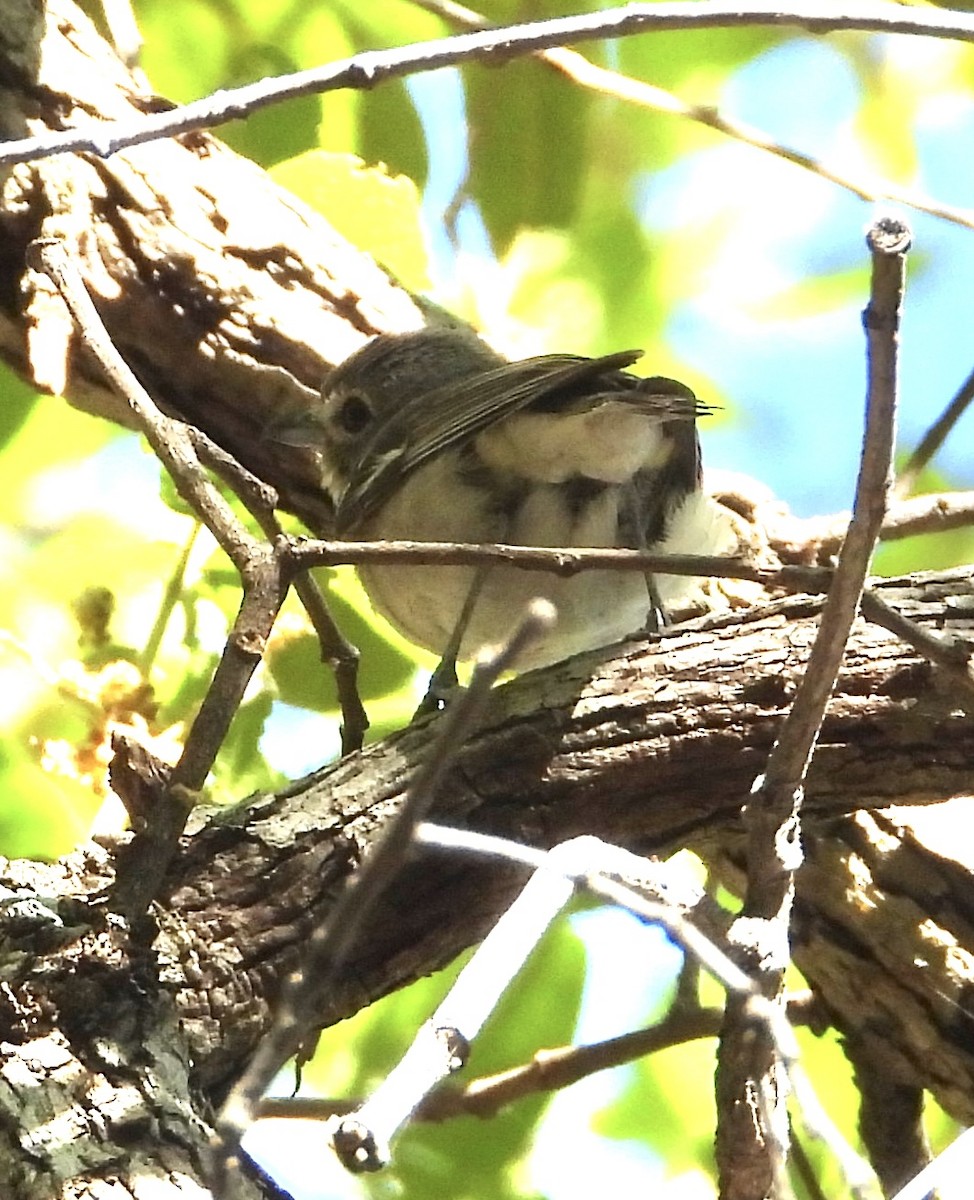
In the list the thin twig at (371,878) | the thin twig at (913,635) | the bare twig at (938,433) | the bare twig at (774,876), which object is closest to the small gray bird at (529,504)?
the bare twig at (938,433)

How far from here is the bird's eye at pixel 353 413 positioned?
10.9ft

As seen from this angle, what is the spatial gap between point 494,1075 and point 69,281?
1672 millimetres

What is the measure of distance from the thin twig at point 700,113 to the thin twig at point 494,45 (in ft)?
5.56

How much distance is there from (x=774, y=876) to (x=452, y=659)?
120 centimetres

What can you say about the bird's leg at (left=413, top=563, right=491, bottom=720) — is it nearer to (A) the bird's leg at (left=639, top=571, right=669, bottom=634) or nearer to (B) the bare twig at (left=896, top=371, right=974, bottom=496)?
(A) the bird's leg at (left=639, top=571, right=669, bottom=634)

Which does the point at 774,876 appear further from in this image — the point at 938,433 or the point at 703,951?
the point at 938,433

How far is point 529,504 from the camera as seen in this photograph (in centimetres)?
287

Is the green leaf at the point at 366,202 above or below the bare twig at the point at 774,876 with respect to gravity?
above

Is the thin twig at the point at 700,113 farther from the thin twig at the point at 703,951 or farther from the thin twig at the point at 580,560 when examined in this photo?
the thin twig at the point at 703,951

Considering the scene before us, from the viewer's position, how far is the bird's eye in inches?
131

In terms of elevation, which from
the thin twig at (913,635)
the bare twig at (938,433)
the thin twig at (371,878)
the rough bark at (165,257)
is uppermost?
the rough bark at (165,257)

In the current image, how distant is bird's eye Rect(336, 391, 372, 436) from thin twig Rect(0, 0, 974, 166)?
1832 millimetres

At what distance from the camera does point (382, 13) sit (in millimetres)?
3342

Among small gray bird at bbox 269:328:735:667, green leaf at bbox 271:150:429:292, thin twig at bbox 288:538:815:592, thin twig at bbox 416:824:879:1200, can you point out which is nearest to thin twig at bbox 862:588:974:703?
thin twig at bbox 288:538:815:592
